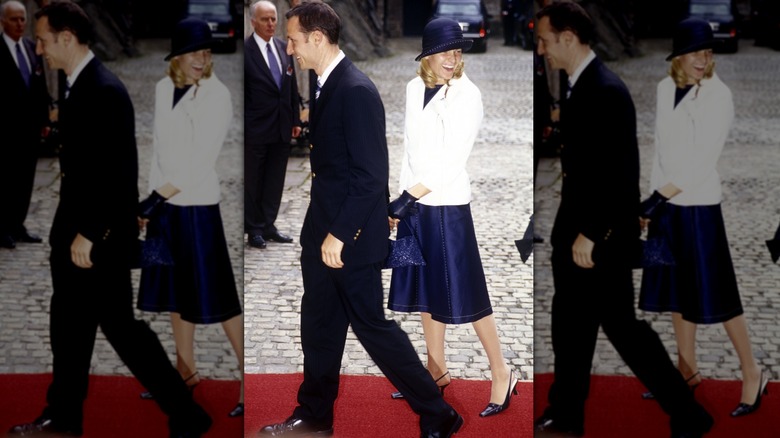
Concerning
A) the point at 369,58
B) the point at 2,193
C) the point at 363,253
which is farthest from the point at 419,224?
the point at 2,193

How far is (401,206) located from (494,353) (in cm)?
74

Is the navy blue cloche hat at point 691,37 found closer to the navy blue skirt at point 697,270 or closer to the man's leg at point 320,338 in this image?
the navy blue skirt at point 697,270

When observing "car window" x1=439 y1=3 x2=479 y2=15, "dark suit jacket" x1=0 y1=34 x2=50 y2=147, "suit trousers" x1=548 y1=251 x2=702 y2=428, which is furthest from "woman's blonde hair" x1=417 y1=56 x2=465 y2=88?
"dark suit jacket" x1=0 y1=34 x2=50 y2=147

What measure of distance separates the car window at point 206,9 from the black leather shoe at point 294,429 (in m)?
1.77

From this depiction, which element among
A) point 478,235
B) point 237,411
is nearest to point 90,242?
point 237,411

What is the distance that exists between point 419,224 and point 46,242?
165cm

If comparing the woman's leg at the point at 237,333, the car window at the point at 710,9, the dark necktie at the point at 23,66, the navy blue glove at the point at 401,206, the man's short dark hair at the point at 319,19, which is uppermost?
the car window at the point at 710,9

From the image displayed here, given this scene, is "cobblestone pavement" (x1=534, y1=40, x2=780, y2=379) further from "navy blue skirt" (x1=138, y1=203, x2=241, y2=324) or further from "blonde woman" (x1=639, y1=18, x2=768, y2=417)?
"navy blue skirt" (x1=138, y1=203, x2=241, y2=324)

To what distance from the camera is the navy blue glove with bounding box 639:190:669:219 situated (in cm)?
414

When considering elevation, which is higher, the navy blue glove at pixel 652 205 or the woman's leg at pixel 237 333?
the navy blue glove at pixel 652 205

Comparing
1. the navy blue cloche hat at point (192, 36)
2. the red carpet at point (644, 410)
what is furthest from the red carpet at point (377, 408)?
the navy blue cloche hat at point (192, 36)

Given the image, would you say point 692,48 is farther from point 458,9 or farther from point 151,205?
point 151,205

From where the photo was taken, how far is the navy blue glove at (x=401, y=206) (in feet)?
13.6

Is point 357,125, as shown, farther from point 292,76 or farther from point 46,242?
point 46,242
